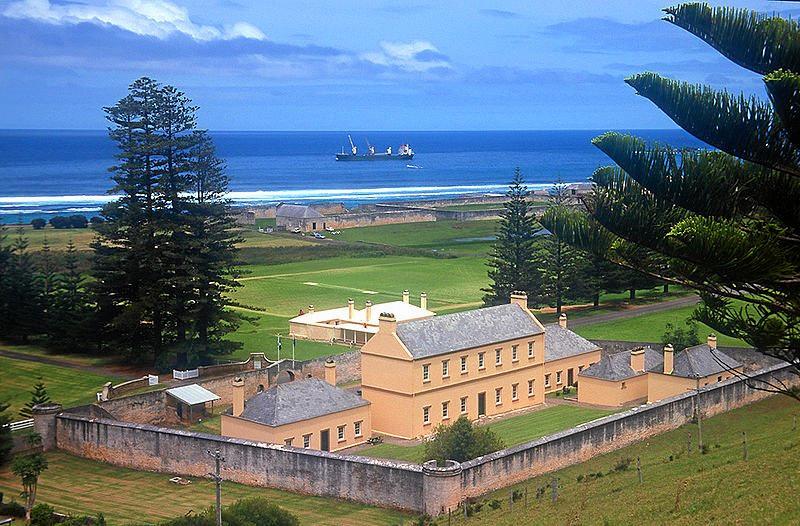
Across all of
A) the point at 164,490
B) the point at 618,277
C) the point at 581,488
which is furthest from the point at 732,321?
the point at 618,277

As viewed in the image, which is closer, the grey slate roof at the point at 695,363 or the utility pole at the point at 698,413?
the utility pole at the point at 698,413

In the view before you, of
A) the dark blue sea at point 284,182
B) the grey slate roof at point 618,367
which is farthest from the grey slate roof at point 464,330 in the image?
the dark blue sea at point 284,182

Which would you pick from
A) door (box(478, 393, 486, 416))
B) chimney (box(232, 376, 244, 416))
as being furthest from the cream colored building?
Result: chimney (box(232, 376, 244, 416))

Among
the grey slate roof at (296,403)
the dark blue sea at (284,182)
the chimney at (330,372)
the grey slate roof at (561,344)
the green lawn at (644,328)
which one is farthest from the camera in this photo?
the dark blue sea at (284,182)

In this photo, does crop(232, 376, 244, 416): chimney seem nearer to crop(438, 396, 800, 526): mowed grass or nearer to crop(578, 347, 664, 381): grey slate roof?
crop(438, 396, 800, 526): mowed grass

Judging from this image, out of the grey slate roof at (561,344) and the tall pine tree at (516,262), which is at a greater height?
the tall pine tree at (516,262)

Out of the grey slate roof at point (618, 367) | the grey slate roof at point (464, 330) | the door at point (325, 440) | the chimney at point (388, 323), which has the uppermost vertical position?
the chimney at point (388, 323)

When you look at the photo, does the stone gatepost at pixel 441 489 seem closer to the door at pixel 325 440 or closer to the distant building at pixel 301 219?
the door at pixel 325 440

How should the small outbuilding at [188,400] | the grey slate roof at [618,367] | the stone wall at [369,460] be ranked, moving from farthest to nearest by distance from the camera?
the grey slate roof at [618,367]
the small outbuilding at [188,400]
the stone wall at [369,460]
